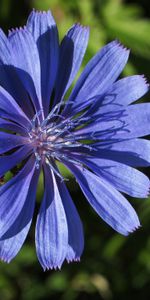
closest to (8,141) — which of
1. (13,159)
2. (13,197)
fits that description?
(13,159)

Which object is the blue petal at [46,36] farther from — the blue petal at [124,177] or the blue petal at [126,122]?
the blue petal at [124,177]

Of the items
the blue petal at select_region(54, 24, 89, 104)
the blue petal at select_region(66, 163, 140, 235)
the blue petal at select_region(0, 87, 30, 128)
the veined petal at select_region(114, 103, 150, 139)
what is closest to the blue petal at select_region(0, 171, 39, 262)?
the blue petal at select_region(66, 163, 140, 235)

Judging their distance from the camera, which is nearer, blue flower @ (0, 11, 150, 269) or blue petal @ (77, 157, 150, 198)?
blue flower @ (0, 11, 150, 269)

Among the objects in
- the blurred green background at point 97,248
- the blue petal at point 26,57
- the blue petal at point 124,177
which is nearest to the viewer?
the blue petal at point 26,57

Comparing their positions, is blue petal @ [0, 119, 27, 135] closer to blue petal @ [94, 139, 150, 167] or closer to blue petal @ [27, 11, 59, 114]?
blue petal @ [27, 11, 59, 114]

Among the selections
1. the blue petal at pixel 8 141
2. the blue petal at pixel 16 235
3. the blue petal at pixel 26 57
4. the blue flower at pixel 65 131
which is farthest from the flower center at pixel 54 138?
the blue petal at pixel 16 235

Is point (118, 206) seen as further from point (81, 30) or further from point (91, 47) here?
point (91, 47)
